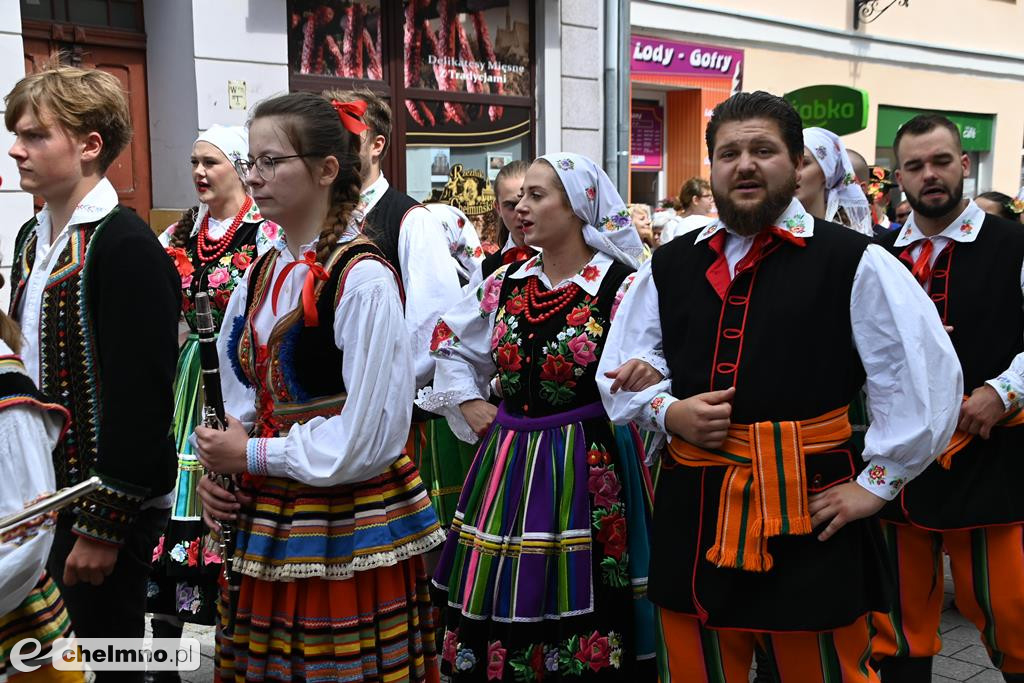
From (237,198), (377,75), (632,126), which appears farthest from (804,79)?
(237,198)

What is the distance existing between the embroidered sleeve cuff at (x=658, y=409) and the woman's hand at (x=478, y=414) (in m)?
1.02

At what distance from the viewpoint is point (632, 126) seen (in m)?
14.0

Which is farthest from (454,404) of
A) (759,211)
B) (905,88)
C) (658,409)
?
(905,88)

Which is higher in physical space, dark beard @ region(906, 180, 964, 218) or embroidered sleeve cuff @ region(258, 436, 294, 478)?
dark beard @ region(906, 180, 964, 218)

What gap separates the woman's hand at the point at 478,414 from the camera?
3.82 m

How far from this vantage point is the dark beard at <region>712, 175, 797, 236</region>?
2785 millimetres

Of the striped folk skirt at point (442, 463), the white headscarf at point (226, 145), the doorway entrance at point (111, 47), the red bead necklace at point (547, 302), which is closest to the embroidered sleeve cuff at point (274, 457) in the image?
the red bead necklace at point (547, 302)

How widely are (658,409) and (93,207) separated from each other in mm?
1595

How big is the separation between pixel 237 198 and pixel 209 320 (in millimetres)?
1994

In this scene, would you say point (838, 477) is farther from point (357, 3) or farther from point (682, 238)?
point (357, 3)

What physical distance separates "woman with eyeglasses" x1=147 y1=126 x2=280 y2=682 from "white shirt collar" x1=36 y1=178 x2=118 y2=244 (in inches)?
29.2

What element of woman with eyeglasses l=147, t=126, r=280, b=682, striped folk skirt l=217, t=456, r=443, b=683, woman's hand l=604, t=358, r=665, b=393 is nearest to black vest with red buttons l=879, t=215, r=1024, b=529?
woman's hand l=604, t=358, r=665, b=393

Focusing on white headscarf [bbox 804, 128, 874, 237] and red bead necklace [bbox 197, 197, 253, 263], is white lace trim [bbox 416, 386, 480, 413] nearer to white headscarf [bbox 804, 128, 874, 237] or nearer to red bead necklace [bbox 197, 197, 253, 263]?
red bead necklace [bbox 197, 197, 253, 263]

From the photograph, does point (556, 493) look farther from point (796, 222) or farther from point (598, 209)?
point (796, 222)
